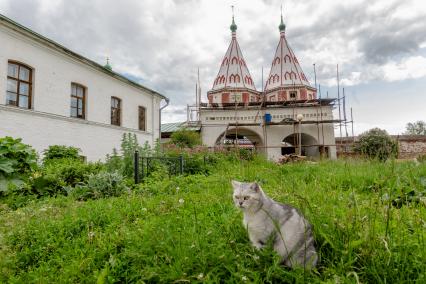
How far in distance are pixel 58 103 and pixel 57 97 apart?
0.90ft

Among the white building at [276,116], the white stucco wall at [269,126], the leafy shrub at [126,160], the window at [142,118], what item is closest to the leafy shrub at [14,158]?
the leafy shrub at [126,160]

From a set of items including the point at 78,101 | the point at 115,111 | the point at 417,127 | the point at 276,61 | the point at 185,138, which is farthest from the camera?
the point at 417,127

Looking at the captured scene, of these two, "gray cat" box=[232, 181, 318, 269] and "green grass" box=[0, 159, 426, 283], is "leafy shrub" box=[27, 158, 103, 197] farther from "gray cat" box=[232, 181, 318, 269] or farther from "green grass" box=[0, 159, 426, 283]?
"gray cat" box=[232, 181, 318, 269]

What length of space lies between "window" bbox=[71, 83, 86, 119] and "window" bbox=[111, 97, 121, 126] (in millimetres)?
2162

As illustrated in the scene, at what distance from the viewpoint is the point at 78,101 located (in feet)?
43.0

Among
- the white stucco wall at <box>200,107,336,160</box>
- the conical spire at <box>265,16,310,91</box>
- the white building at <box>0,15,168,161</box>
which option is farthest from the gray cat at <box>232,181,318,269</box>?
the conical spire at <box>265,16,310,91</box>

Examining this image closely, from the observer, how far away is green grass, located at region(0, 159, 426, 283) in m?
1.73

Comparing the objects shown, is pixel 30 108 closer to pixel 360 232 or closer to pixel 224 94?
pixel 360 232

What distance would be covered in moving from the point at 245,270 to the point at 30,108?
12.0 metres

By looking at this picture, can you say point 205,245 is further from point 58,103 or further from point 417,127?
point 417,127

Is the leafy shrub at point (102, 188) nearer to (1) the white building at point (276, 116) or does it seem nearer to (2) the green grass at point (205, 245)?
(2) the green grass at point (205, 245)

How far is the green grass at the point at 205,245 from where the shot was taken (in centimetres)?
173

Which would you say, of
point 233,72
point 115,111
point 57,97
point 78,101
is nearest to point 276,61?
point 233,72

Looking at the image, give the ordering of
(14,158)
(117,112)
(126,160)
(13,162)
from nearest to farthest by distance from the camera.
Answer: (13,162)
(14,158)
(126,160)
(117,112)
